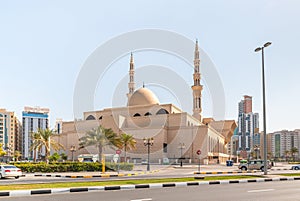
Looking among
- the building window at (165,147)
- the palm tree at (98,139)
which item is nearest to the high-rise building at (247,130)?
the building window at (165,147)

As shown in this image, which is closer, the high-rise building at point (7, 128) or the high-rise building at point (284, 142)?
the high-rise building at point (7, 128)

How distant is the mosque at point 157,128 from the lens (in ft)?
240

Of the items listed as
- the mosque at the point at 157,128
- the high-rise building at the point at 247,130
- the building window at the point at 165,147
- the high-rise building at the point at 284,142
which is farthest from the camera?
the high-rise building at the point at 247,130

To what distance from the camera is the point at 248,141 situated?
14488 centimetres

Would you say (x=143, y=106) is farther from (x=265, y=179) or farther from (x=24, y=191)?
(x=24, y=191)

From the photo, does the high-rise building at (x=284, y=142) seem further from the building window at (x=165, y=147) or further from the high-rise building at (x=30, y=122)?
the high-rise building at (x=30, y=122)

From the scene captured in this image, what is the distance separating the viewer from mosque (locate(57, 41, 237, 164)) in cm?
7300

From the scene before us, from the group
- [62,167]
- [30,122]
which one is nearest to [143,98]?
[62,167]

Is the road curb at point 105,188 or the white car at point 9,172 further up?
the road curb at point 105,188

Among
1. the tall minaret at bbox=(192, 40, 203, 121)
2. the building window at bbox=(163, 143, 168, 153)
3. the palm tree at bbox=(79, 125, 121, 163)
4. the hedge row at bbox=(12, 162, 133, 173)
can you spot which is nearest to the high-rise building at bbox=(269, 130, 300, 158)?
the tall minaret at bbox=(192, 40, 203, 121)

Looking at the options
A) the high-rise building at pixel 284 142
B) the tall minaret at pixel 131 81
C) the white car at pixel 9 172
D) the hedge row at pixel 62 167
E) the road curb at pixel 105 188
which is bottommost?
the high-rise building at pixel 284 142

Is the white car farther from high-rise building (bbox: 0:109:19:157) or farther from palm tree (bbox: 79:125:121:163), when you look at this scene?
high-rise building (bbox: 0:109:19:157)

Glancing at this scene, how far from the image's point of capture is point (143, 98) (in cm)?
8494

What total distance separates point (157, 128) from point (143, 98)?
11915 mm
